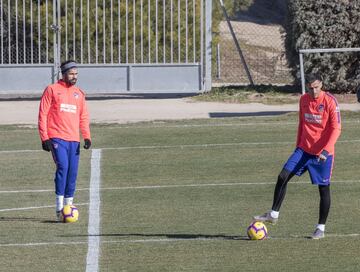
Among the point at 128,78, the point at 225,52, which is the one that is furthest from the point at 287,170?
the point at 225,52

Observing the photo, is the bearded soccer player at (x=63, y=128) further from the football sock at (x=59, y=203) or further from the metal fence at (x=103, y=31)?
the metal fence at (x=103, y=31)

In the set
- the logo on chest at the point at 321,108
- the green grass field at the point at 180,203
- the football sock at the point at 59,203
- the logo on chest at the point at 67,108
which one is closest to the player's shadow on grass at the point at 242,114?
the green grass field at the point at 180,203

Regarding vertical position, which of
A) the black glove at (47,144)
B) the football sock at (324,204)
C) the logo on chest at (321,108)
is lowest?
the football sock at (324,204)

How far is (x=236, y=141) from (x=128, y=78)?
26.2 feet

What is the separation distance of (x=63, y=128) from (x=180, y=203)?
210 cm

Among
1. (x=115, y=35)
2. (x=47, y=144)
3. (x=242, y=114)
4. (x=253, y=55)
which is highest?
(x=47, y=144)

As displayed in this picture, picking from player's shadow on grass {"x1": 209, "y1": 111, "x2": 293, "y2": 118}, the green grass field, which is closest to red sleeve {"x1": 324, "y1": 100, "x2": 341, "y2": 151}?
the green grass field

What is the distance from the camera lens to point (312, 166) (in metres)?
11.9

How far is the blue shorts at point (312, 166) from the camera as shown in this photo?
38.8 feet

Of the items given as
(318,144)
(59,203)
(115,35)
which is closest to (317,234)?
(318,144)

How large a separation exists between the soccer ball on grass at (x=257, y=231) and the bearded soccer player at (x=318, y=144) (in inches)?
11.3

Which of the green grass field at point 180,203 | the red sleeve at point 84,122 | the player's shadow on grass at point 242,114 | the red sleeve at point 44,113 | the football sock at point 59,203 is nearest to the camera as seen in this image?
the green grass field at point 180,203

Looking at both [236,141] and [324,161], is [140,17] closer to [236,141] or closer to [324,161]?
[236,141]

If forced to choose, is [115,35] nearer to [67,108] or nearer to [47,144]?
[67,108]
